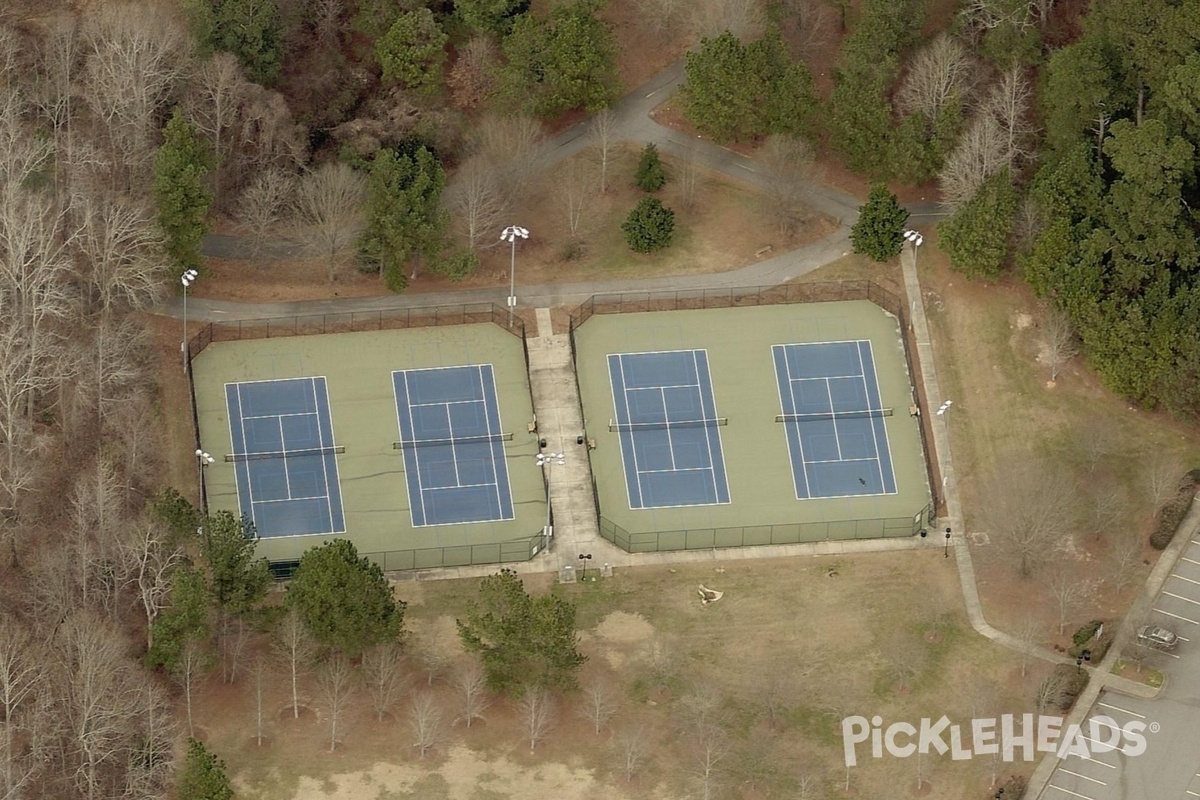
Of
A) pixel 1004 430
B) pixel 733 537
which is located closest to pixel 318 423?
pixel 733 537

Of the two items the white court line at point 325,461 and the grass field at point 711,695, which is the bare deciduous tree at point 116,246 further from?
the grass field at point 711,695

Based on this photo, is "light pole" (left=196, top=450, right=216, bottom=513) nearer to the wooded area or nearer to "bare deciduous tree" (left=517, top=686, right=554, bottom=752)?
the wooded area

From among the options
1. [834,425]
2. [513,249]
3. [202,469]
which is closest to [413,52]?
[513,249]

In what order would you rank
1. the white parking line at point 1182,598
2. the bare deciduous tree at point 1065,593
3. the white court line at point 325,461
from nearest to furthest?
the bare deciduous tree at point 1065,593 < the white parking line at point 1182,598 < the white court line at point 325,461

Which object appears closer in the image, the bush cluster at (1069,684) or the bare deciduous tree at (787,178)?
the bush cluster at (1069,684)

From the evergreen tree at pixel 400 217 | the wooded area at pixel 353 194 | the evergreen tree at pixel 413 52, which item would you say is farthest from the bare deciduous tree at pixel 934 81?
the evergreen tree at pixel 400 217
